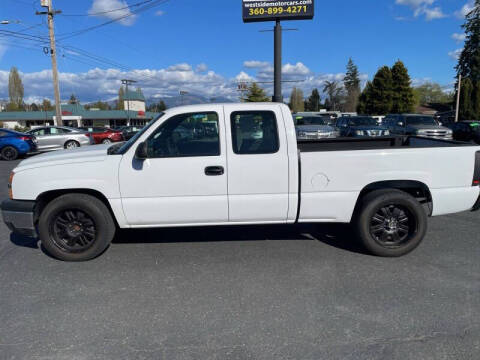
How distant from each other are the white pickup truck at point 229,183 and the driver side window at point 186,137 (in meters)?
0.01

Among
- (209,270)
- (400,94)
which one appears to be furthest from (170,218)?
(400,94)

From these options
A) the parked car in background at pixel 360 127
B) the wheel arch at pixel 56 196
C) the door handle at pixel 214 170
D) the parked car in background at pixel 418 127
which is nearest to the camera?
the door handle at pixel 214 170

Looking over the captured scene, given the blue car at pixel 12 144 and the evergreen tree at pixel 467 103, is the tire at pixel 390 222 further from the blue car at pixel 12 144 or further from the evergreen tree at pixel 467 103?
the evergreen tree at pixel 467 103

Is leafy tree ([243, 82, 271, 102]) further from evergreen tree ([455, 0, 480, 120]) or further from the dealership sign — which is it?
evergreen tree ([455, 0, 480, 120])

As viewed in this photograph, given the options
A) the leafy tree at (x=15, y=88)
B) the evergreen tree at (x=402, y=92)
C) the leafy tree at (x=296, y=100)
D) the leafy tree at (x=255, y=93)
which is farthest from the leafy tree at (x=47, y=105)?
the evergreen tree at (x=402, y=92)

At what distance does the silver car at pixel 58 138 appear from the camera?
56.7 ft

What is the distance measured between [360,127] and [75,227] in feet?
48.5

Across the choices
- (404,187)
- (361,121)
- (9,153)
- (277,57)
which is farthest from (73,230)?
(361,121)

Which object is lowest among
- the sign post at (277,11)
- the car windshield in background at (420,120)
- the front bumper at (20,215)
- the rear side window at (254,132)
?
the front bumper at (20,215)

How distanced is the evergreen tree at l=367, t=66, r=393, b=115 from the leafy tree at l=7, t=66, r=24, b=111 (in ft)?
313

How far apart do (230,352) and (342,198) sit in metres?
2.35

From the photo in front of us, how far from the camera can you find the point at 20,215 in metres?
4.02

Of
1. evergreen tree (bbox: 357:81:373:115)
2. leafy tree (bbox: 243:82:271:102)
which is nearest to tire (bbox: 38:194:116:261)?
leafy tree (bbox: 243:82:271:102)

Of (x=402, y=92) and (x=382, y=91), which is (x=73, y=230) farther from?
(x=402, y=92)
